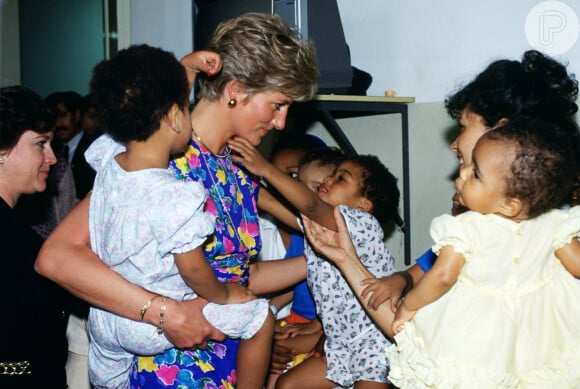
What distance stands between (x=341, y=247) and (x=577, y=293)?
706 mm

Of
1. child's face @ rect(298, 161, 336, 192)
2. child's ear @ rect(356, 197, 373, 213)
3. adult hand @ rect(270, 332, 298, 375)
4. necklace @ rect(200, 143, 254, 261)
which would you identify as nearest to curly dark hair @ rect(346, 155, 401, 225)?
child's ear @ rect(356, 197, 373, 213)

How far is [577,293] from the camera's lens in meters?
1.46

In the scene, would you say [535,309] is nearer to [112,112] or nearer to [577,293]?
[577,293]

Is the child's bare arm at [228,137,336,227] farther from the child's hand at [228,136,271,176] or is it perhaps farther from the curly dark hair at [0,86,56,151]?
the curly dark hair at [0,86,56,151]

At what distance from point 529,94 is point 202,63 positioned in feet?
2.81

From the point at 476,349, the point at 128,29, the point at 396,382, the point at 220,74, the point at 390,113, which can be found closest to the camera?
the point at 476,349

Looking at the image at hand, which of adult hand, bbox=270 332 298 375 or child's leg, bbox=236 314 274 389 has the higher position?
child's leg, bbox=236 314 274 389

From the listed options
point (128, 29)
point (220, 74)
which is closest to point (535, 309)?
point (220, 74)

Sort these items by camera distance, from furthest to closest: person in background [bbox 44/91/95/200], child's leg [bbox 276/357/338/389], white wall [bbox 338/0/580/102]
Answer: person in background [bbox 44/91/95/200], white wall [bbox 338/0/580/102], child's leg [bbox 276/357/338/389]

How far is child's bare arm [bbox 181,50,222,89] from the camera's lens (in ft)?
5.53

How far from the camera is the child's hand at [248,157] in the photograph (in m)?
1.81

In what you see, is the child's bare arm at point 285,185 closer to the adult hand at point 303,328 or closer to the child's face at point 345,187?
the child's face at point 345,187

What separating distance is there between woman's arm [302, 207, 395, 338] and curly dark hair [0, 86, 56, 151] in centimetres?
87

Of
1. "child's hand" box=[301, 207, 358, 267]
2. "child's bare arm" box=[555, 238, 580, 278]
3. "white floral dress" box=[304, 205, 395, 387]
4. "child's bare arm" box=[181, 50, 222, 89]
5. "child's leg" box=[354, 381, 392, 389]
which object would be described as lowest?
"child's leg" box=[354, 381, 392, 389]
